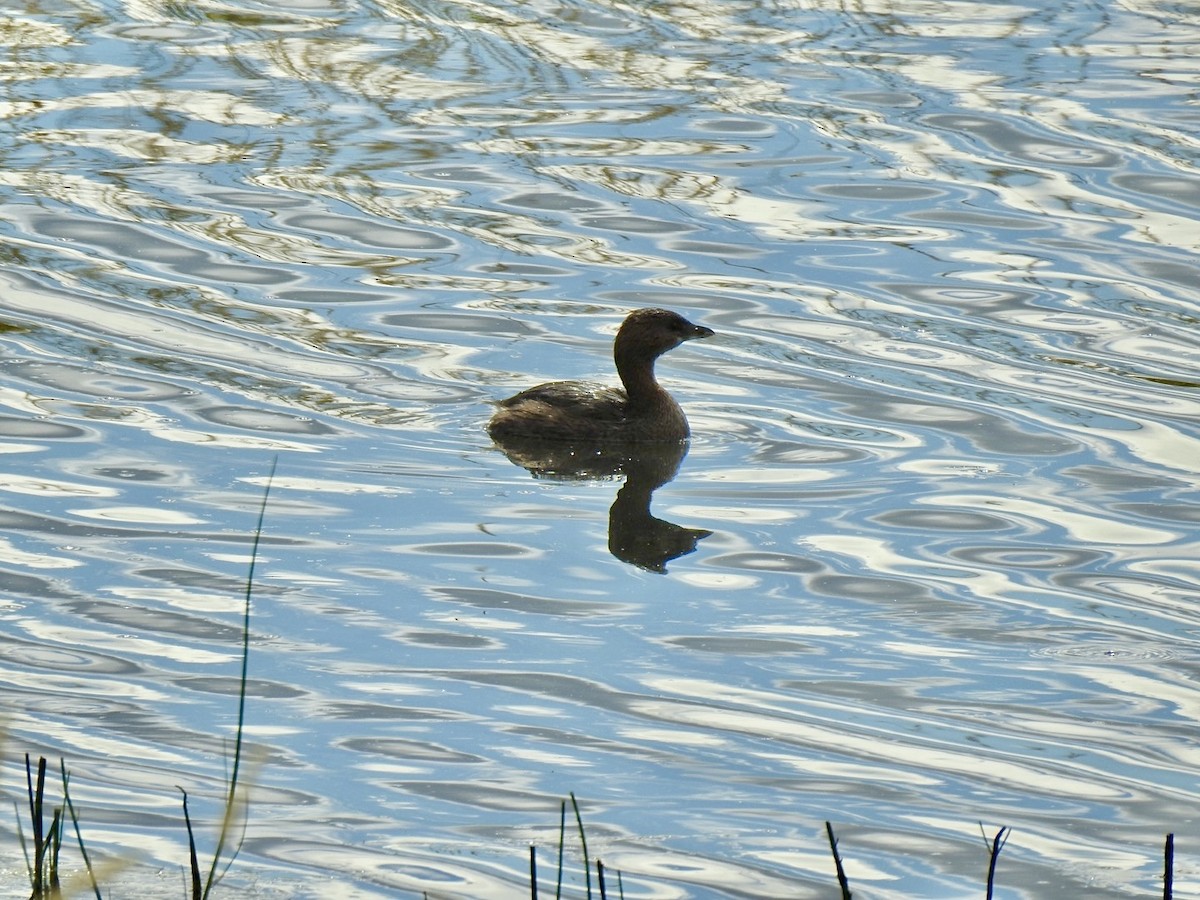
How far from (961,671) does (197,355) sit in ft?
16.0

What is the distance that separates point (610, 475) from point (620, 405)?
0.43 m

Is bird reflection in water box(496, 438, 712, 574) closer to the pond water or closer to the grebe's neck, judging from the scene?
the pond water

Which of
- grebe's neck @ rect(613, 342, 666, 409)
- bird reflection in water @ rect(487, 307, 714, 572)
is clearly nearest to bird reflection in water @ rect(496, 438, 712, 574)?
bird reflection in water @ rect(487, 307, 714, 572)

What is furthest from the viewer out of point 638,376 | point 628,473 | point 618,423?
point 638,376

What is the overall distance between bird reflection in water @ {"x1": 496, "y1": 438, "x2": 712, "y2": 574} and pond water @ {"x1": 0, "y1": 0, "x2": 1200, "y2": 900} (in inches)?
1.7

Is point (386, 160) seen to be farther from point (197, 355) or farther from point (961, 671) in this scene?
point (961, 671)

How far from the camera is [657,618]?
746cm

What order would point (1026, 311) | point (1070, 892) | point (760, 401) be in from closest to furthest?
point (1070, 892), point (760, 401), point (1026, 311)

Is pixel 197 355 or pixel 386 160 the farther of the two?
pixel 386 160

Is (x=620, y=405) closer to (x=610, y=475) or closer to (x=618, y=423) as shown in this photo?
(x=618, y=423)

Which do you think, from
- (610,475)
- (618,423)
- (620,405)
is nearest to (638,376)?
(620,405)

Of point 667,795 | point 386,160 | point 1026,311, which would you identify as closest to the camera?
point 667,795

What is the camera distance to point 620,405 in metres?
9.81

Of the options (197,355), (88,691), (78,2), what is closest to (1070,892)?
(88,691)
